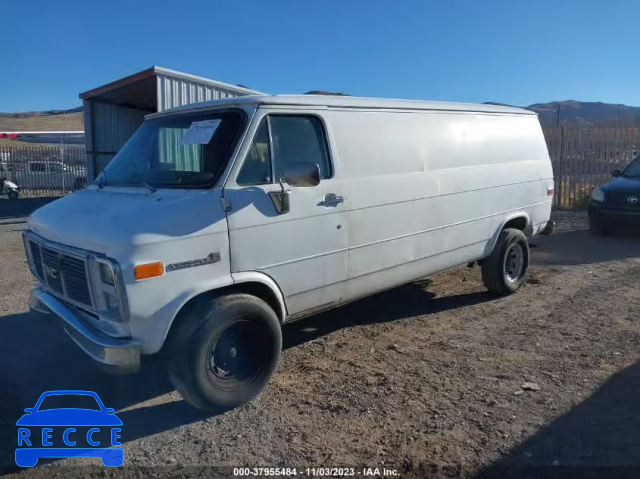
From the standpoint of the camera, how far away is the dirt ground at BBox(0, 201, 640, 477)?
11.0ft

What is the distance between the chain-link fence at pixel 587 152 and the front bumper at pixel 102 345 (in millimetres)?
13746

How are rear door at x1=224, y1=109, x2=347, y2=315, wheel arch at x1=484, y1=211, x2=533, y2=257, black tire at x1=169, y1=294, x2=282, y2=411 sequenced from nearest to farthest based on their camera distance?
black tire at x1=169, y1=294, x2=282, y2=411 < rear door at x1=224, y1=109, x2=347, y2=315 < wheel arch at x1=484, y1=211, x2=533, y2=257

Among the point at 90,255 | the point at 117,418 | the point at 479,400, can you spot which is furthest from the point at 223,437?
the point at 479,400

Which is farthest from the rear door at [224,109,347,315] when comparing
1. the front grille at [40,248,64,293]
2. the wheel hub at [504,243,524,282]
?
the wheel hub at [504,243,524,282]

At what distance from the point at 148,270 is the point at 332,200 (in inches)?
65.3

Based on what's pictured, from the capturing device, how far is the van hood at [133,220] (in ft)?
11.4

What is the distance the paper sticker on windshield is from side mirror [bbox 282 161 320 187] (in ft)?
2.08

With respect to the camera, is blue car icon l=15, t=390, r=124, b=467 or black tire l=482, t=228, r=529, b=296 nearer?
blue car icon l=15, t=390, r=124, b=467

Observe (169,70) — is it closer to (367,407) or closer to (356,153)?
(356,153)

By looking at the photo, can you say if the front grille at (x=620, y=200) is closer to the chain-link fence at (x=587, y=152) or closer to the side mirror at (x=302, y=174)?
the chain-link fence at (x=587, y=152)

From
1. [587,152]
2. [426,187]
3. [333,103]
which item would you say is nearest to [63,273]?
[333,103]

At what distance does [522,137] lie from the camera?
695 cm

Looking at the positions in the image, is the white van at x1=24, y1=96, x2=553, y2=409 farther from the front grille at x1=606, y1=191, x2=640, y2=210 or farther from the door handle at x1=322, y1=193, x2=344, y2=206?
the front grille at x1=606, y1=191, x2=640, y2=210

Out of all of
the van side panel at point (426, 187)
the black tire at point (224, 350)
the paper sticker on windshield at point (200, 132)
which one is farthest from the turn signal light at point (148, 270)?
the van side panel at point (426, 187)
